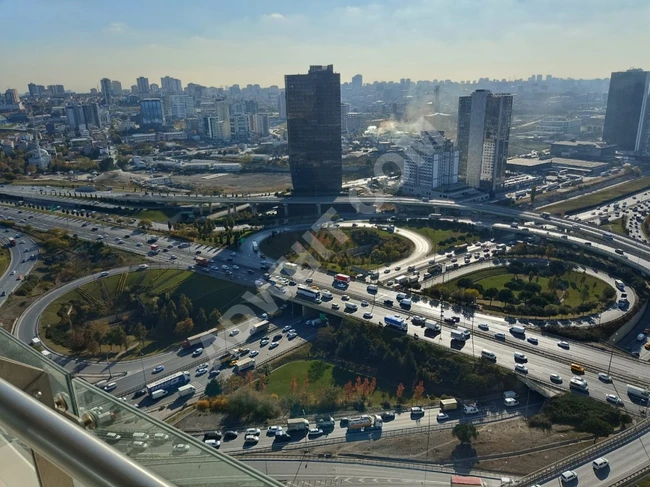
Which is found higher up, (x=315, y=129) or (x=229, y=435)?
(x=315, y=129)

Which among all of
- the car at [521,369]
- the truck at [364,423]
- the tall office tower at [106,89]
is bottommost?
the truck at [364,423]

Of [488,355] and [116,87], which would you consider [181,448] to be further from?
[116,87]

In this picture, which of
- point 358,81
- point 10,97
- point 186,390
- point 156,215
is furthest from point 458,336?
point 358,81

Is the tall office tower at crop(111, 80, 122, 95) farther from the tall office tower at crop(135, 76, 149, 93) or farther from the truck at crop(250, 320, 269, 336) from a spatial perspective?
the truck at crop(250, 320, 269, 336)

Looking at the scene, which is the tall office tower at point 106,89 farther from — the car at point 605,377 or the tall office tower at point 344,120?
the car at point 605,377

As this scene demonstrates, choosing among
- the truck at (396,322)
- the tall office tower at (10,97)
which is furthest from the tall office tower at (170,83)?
the truck at (396,322)
